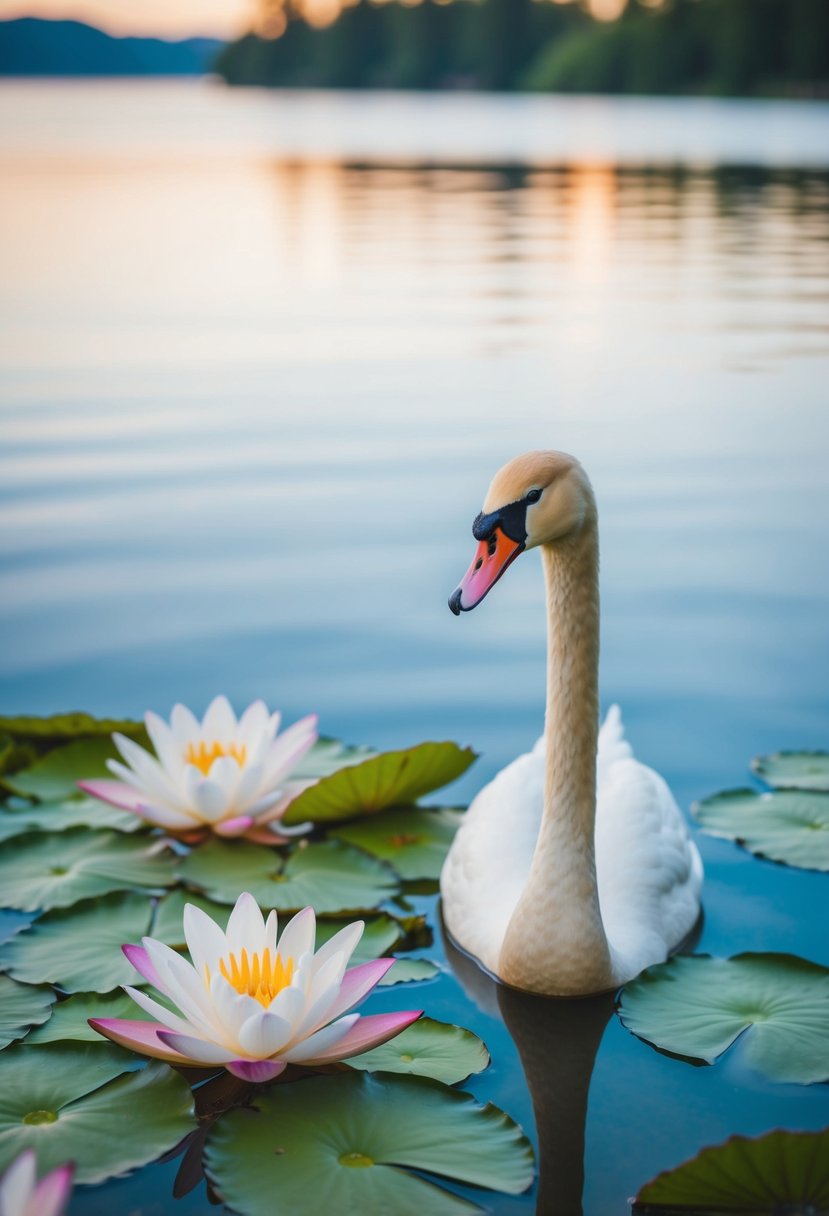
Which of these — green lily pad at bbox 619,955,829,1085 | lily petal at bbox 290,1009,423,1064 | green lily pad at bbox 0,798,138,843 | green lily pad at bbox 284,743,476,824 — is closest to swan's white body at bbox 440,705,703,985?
green lily pad at bbox 619,955,829,1085

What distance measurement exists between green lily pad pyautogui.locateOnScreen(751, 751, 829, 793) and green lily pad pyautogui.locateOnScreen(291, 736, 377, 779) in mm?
1198

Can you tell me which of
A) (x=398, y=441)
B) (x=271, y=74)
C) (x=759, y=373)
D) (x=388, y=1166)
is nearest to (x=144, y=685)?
(x=388, y=1166)

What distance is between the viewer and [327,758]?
182 inches

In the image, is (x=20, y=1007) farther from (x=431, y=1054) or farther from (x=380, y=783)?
(x=380, y=783)

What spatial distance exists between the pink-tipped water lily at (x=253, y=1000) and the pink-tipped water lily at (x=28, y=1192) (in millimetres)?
664

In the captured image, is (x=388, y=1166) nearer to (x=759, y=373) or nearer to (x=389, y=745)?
(x=389, y=745)

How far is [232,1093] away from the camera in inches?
121

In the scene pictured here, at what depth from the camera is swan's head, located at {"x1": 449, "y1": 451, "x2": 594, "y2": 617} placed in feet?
10.4

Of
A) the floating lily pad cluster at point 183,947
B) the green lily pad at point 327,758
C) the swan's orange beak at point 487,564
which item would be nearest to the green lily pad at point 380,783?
the floating lily pad cluster at point 183,947

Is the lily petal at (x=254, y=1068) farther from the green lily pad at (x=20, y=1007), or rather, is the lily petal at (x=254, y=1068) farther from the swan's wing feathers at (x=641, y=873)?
the swan's wing feathers at (x=641, y=873)

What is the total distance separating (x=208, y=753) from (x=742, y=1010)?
1.60m

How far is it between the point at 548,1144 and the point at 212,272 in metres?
14.5

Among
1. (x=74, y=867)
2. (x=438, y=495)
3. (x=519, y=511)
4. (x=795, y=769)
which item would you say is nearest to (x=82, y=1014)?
(x=74, y=867)

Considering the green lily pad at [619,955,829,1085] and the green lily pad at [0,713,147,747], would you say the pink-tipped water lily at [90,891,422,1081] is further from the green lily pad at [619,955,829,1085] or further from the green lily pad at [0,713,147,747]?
the green lily pad at [0,713,147,747]
